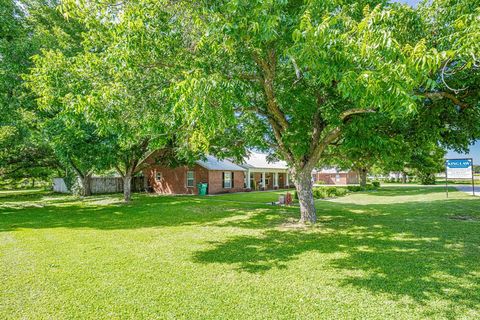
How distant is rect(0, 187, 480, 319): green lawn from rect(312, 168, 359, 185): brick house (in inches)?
1524

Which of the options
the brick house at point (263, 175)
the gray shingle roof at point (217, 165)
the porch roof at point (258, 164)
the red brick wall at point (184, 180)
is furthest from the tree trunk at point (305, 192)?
the porch roof at point (258, 164)

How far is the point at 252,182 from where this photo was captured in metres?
30.4

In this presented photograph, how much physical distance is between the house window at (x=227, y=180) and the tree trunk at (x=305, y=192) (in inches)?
663

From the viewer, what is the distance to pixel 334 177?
1930 inches

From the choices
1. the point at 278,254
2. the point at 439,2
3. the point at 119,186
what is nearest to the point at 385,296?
the point at 278,254

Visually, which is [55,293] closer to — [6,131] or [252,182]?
[6,131]

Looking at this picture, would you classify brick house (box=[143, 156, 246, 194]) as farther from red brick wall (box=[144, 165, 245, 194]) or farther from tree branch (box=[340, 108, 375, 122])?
tree branch (box=[340, 108, 375, 122])

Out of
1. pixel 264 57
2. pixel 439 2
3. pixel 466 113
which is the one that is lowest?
pixel 466 113

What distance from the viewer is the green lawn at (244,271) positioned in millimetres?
3949

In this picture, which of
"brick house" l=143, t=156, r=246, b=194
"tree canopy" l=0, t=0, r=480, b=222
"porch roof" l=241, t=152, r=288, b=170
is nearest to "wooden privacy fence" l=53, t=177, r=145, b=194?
"brick house" l=143, t=156, r=246, b=194

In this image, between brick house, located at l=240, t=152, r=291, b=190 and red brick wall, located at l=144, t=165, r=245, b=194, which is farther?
brick house, located at l=240, t=152, r=291, b=190

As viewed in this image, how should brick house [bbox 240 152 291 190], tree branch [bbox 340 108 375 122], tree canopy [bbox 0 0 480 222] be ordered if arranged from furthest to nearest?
1. brick house [bbox 240 152 291 190]
2. tree branch [bbox 340 108 375 122]
3. tree canopy [bbox 0 0 480 222]

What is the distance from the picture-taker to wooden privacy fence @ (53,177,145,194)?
2802cm

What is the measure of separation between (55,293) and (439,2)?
10.3 meters
